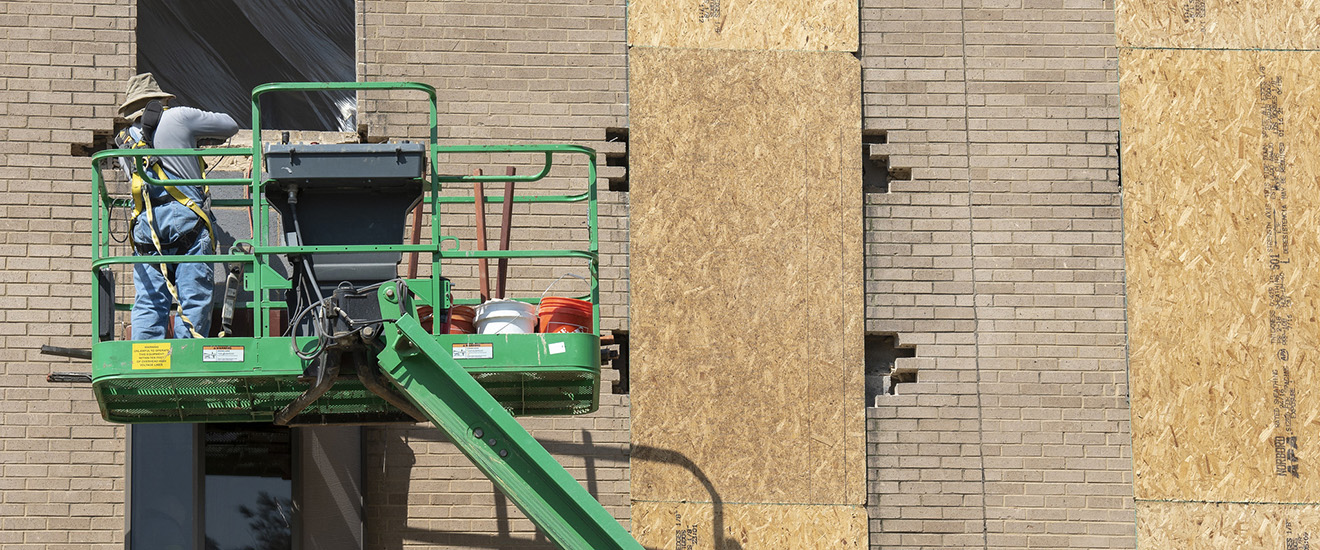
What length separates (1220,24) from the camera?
38.9ft

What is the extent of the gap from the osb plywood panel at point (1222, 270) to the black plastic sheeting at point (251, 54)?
6.13 m

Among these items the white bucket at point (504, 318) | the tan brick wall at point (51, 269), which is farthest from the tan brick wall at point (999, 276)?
the tan brick wall at point (51, 269)

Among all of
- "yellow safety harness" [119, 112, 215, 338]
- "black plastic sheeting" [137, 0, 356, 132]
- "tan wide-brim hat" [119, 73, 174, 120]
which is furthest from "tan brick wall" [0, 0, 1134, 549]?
"yellow safety harness" [119, 112, 215, 338]

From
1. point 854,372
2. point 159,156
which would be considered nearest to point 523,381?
point 159,156

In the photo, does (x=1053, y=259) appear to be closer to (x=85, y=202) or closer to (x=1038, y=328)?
(x=1038, y=328)

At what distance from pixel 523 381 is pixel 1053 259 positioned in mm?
4835

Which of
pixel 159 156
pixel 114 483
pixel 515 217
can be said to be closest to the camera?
pixel 159 156

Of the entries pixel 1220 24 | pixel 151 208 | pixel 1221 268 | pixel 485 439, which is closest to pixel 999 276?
pixel 1221 268

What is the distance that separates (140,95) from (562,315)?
3.02m

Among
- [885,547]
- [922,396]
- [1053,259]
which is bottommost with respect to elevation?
[885,547]

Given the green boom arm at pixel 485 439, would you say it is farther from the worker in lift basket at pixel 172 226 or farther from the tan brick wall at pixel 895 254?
the tan brick wall at pixel 895 254

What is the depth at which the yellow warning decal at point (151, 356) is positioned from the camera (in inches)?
321

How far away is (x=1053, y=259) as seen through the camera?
11.6m

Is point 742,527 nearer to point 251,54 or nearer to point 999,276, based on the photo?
point 999,276
